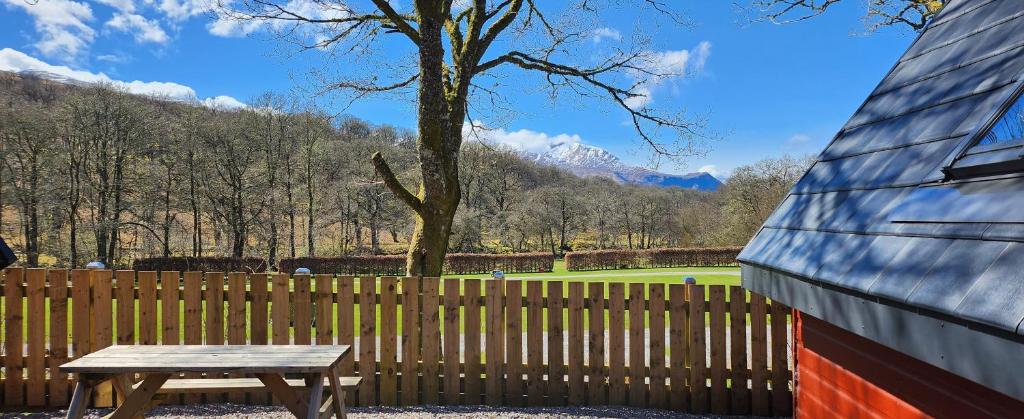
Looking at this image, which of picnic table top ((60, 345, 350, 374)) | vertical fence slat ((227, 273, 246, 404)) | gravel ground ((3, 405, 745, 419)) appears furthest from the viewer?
vertical fence slat ((227, 273, 246, 404))

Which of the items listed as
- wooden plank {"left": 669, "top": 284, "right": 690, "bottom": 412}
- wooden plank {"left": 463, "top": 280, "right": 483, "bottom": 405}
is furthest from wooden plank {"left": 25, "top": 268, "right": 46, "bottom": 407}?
wooden plank {"left": 669, "top": 284, "right": 690, "bottom": 412}

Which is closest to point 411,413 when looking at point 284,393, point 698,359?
point 284,393

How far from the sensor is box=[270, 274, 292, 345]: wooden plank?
505 centimetres

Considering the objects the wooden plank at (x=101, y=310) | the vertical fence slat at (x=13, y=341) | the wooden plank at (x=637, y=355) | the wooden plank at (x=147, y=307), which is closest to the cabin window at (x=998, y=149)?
the wooden plank at (x=637, y=355)

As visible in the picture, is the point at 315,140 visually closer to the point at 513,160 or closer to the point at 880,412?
the point at 513,160

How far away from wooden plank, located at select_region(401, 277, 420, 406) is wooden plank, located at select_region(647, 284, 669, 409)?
7.63 ft

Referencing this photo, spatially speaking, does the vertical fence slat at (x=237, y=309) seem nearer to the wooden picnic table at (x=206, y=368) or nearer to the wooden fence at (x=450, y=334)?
the wooden fence at (x=450, y=334)

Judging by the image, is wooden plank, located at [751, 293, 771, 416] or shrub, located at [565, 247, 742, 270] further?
shrub, located at [565, 247, 742, 270]

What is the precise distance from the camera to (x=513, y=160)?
163ft

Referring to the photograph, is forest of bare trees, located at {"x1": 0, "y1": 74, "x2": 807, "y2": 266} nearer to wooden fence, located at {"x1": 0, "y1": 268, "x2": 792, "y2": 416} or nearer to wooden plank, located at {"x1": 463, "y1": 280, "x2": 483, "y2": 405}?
wooden fence, located at {"x1": 0, "y1": 268, "x2": 792, "y2": 416}

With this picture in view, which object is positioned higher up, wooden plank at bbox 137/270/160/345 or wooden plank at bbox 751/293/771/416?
wooden plank at bbox 137/270/160/345

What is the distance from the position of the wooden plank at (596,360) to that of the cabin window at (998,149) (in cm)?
335

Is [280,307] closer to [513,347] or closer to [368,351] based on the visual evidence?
[368,351]

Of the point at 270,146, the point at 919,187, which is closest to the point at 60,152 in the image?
the point at 270,146
